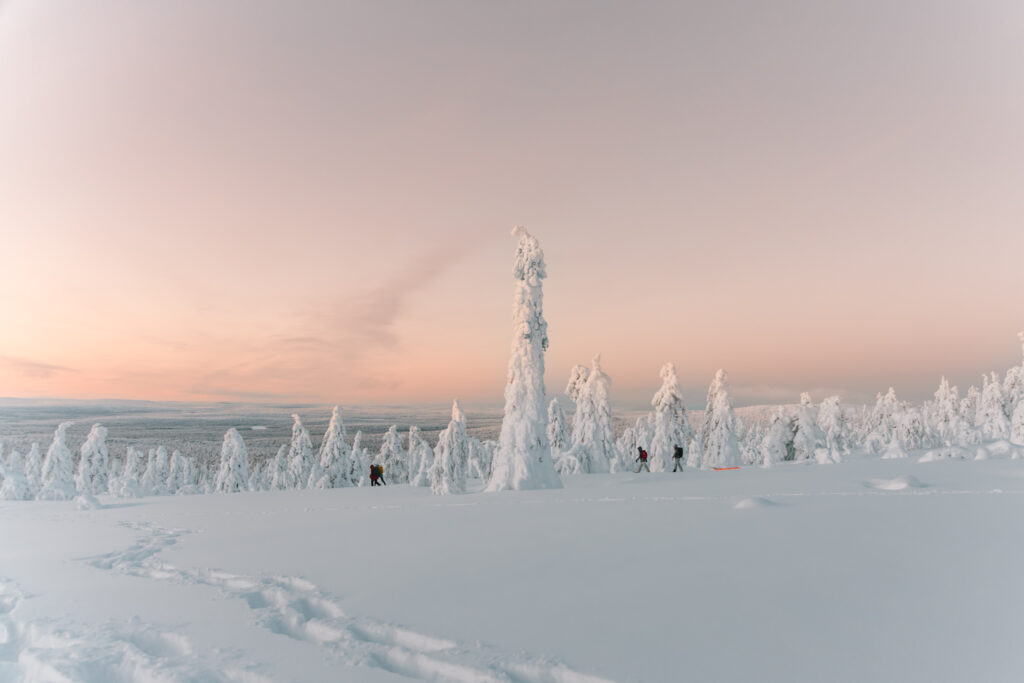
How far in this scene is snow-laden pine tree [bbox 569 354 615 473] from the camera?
1650 inches

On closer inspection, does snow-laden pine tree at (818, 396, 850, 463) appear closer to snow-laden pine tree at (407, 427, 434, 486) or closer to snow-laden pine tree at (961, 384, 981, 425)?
snow-laden pine tree at (407, 427, 434, 486)

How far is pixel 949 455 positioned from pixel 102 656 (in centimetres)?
2686

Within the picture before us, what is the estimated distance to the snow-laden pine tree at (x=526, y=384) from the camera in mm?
22828

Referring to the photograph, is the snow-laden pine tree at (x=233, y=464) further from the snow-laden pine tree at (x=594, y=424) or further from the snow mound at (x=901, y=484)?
the snow mound at (x=901, y=484)

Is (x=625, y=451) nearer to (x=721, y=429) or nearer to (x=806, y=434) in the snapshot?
(x=721, y=429)

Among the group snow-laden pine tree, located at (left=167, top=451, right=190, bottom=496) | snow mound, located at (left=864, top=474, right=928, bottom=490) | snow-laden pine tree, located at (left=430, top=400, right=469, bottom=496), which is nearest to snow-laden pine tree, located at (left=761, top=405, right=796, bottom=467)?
snow-laden pine tree, located at (left=430, top=400, right=469, bottom=496)

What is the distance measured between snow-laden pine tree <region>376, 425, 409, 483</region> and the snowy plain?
44.9 m

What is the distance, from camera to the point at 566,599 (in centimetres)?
613

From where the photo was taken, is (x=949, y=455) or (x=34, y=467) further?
(x=34, y=467)

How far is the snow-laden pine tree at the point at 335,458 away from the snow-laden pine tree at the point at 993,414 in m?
73.1

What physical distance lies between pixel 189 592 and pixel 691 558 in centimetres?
744

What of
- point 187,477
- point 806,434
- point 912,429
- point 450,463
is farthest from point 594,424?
point 187,477

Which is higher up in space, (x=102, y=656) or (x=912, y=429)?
(x=102, y=656)

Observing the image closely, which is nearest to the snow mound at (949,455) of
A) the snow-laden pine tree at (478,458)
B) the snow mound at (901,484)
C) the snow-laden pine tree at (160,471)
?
the snow mound at (901,484)
